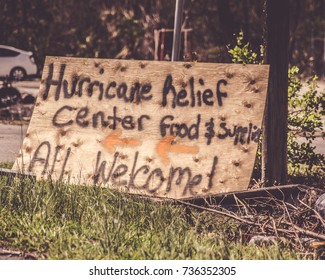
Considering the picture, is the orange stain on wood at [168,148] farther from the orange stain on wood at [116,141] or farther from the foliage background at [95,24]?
the foliage background at [95,24]

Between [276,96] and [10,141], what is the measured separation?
19.2ft

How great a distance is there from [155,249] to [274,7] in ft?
10.3

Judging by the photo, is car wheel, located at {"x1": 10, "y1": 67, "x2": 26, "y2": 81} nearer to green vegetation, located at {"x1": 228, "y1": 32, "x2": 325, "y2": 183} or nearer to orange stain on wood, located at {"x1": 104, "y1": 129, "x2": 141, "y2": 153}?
green vegetation, located at {"x1": 228, "y1": 32, "x2": 325, "y2": 183}

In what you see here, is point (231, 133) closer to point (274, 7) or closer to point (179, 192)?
point (179, 192)

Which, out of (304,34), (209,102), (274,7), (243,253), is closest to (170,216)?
(243,253)

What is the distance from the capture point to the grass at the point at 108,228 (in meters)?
5.38

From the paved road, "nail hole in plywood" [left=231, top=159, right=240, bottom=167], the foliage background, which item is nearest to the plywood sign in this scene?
"nail hole in plywood" [left=231, top=159, right=240, bottom=167]

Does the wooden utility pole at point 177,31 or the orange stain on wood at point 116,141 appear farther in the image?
the wooden utility pole at point 177,31

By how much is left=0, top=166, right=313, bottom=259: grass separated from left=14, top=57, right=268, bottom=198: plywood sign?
1.51 ft

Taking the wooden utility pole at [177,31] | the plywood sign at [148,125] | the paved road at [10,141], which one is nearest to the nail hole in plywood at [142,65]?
the plywood sign at [148,125]

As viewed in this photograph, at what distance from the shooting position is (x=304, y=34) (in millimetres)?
43312

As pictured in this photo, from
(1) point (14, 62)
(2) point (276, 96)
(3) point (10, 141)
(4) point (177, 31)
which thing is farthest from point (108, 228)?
(1) point (14, 62)

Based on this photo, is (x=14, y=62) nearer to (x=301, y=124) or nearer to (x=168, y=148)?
(x=301, y=124)

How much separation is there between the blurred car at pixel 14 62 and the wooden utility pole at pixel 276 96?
25802mm
